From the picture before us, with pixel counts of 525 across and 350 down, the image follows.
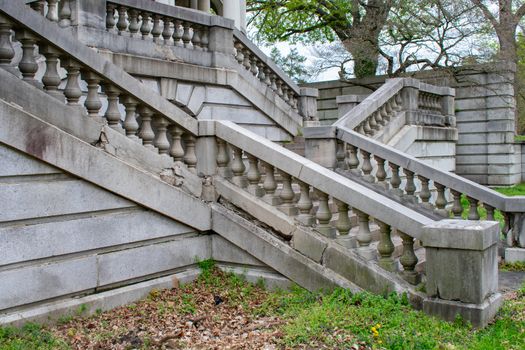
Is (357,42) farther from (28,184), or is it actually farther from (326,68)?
(28,184)

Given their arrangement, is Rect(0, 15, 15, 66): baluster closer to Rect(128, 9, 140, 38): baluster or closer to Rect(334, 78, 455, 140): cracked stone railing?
Rect(128, 9, 140, 38): baluster

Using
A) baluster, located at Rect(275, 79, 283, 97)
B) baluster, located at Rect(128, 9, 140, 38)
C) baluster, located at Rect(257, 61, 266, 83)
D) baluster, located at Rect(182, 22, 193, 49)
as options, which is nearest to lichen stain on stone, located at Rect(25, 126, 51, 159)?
baluster, located at Rect(128, 9, 140, 38)

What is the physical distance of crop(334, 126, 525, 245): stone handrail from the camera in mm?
8195

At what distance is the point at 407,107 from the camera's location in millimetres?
11750

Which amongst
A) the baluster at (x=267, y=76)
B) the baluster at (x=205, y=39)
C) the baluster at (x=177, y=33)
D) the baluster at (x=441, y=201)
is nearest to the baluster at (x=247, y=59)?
the baluster at (x=267, y=76)

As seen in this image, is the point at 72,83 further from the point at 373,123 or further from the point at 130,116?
the point at 373,123

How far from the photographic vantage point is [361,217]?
5.82 metres

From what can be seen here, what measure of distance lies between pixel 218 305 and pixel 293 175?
64.3 inches

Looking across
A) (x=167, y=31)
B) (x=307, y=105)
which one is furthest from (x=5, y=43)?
(x=307, y=105)

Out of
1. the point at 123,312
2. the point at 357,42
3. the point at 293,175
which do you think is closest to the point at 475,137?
the point at 357,42

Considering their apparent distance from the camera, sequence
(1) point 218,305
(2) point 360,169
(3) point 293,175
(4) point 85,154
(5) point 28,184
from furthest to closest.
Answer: (2) point 360,169 → (3) point 293,175 → (1) point 218,305 → (4) point 85,154 → (5) point 28,184

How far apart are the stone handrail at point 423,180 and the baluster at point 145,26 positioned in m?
3.65

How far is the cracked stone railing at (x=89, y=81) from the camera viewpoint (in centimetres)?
520

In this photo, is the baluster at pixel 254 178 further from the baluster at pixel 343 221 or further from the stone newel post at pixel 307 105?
the stone newel post at pixel 307 105
